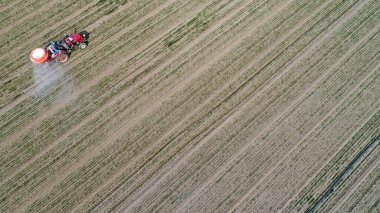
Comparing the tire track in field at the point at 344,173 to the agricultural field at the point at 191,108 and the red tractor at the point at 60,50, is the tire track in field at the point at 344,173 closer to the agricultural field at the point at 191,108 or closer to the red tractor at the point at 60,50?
the agricultural field at the point at 191,108

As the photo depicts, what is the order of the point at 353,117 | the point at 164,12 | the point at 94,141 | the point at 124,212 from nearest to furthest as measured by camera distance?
the point at 124,212 < the point at 94,141 < the point at 353,117 < the point at 164,12

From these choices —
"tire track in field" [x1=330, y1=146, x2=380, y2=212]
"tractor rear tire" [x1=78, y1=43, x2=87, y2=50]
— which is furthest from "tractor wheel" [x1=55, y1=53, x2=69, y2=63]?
"tire track in field" [x1=330, y1=146, x2=380, y2=212]

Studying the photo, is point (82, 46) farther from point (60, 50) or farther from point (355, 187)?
point (355, 187)

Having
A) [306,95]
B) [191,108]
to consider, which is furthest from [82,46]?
[306,95]

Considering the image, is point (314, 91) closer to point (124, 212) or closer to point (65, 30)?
point (124, 212)

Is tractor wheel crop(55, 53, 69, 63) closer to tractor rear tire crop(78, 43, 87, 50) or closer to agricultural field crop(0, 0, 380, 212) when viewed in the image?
agricultural field crop(0, 0, 380, 212)

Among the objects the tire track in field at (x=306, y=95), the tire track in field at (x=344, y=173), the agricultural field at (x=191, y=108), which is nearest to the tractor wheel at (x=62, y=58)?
the agricultural field at (x=191, y=108)

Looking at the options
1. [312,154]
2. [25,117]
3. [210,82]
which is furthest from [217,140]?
[25,117]

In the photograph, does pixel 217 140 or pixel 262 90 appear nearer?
pixel 217 140
